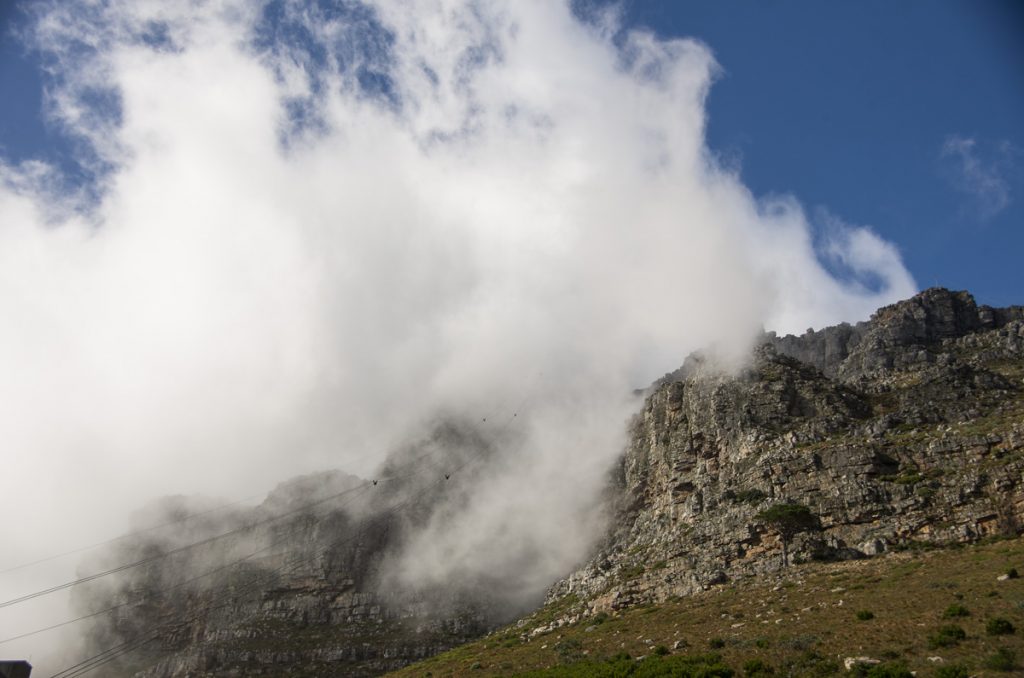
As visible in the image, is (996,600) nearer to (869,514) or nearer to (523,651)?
(869,514)

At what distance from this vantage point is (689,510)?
82188mm

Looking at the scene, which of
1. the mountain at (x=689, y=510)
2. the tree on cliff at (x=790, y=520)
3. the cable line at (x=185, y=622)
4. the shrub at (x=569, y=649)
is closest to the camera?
the shrub at (x=569, y=649)

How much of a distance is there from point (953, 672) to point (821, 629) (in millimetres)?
12302

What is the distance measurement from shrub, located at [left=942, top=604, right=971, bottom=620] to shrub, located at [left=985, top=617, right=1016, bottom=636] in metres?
2.96

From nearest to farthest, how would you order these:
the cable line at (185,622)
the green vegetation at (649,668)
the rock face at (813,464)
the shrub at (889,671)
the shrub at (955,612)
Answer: the shrub at (889,671) → the shrub at (955,612) → the green vegetation at (649,668) → the rock face at (813,464) → the cable line at (185,622)

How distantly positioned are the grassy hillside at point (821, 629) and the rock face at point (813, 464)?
4.17 metres

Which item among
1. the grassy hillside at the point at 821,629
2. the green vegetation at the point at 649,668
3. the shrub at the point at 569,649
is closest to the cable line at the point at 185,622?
the grassy hillside at the point at 821,629

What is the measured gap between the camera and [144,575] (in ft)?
462

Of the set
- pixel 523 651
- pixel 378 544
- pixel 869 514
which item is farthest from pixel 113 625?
pixel 869 514

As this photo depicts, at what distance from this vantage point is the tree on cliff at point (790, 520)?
66.2 meters

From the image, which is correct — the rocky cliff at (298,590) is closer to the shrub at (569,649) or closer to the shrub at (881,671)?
the shrub at (569,649)

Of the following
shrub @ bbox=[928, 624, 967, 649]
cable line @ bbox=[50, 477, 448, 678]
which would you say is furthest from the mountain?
shrub @ bbox=[928, 624, 967, 649]

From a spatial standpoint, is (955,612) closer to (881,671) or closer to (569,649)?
(881,671)

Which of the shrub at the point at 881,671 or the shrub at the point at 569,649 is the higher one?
the shrub at the point at 569,649
